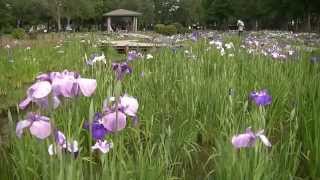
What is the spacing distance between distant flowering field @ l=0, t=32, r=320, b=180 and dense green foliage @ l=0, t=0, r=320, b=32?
40.9 m

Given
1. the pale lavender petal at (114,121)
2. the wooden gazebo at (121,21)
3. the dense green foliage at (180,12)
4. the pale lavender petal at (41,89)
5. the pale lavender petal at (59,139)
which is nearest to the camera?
the pale lavender petal at (41,89)

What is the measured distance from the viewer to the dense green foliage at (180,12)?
172 feet

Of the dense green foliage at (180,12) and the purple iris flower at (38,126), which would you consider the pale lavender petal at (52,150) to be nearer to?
the purple iris flower at (38,126)

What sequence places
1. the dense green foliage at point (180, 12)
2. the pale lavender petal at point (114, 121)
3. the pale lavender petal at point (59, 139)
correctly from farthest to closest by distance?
1. the dense green foliage at point (180, 12)
2. the pale lavender petal at point (59, 139)
3. the pale lavender petal at point (114, 121)

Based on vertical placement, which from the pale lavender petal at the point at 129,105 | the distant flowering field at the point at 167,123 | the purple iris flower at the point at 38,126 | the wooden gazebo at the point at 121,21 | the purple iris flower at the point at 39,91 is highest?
the wooden gazebo at the point at 121,21

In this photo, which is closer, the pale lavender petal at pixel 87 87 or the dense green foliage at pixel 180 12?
the pale lavender petal at pixel 87 87

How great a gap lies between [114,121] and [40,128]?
0.80ft

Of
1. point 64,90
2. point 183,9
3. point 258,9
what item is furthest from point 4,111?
point 183,9

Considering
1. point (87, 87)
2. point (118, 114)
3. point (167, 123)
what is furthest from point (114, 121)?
point (167, 123)

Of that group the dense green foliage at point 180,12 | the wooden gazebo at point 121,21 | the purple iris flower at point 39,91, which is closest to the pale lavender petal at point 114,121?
the purple iris flower at point 39,91

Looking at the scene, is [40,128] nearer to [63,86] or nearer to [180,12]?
[63,86]

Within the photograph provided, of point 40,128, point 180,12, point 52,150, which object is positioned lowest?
point 52,150

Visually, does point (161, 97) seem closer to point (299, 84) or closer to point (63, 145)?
point (299, 84)

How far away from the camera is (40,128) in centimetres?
161
